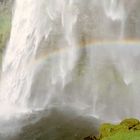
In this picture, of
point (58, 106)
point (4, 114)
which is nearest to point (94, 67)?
point (58, 106)

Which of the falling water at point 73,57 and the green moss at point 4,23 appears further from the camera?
the green moss at point 4,23

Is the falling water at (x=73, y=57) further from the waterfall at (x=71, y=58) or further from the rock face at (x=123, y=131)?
the rock face at (x=123, y=131)

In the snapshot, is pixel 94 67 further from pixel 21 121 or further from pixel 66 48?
pixel 21 121

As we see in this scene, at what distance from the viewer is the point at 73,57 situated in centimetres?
3247

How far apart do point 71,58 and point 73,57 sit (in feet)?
0.78

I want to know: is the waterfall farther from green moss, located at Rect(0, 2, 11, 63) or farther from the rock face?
the rock face

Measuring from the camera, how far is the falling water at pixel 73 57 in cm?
3009

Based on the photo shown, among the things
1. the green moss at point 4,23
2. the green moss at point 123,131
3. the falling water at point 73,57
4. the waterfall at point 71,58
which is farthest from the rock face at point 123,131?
the green moss at point 4,23

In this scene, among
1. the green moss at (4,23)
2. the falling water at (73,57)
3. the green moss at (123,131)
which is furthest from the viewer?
the green moss at (4,23)

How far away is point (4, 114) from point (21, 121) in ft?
10.8

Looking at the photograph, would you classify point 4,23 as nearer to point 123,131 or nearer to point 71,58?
point 71,58

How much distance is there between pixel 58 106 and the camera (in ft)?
93.7

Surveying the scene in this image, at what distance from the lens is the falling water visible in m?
30.1

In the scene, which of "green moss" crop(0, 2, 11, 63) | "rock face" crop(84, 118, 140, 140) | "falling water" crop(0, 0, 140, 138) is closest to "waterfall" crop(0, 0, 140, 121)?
"falling water" crop(0, 0, 140, 138)
